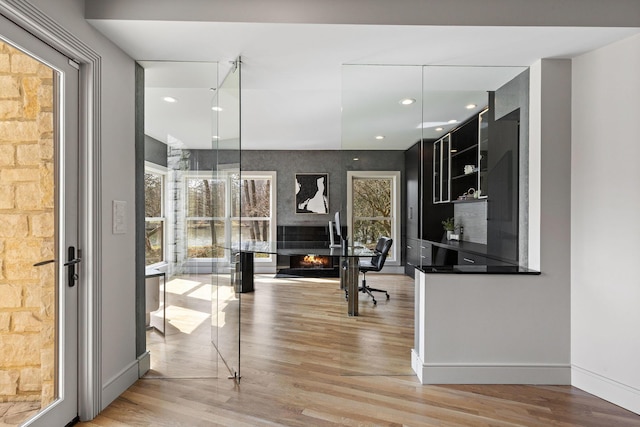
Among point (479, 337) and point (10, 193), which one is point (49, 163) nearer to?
point (10, 193)

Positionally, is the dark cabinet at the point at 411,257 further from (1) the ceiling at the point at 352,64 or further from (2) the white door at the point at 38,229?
(2) the white door at the point at 38,229

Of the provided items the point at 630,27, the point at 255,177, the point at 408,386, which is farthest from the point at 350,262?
the point at 255,177

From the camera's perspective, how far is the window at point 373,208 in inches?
109

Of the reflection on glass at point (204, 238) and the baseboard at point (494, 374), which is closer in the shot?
the baseboard at point (494, 374)

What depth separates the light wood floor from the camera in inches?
82.3

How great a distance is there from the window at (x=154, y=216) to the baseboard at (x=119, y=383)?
0.74m

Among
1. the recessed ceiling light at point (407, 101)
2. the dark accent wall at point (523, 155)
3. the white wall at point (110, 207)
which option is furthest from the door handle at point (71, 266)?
the dark accent wall at point (523, 155)

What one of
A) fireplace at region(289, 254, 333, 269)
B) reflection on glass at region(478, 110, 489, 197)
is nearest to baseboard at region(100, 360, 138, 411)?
reflection on glass at region(478, 110, 489, 197)

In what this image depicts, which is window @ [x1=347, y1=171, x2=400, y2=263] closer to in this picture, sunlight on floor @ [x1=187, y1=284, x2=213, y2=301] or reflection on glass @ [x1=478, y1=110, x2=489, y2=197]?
reflection on glass @ [x1=478, y1=110, x2=489, y2=197]

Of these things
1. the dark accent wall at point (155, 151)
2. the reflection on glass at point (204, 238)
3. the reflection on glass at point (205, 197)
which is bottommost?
the reflection on glass at point (204, 238)

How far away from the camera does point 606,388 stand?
2312 mm

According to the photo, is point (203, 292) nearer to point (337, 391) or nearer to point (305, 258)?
point (337, 391)

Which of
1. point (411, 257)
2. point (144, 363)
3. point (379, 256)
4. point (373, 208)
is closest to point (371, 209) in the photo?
point (373, 208)

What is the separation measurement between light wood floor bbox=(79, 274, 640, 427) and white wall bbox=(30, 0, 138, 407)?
0.74 feet
